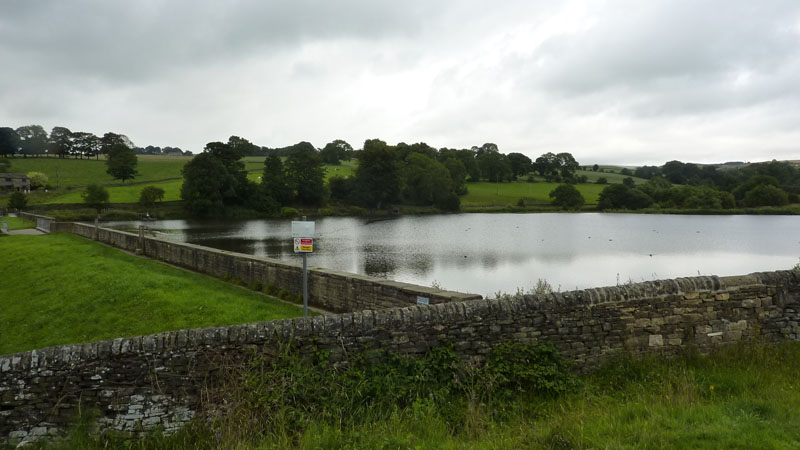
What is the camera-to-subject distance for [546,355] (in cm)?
477

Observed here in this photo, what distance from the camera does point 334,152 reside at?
117 meters

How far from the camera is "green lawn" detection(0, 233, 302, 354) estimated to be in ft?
27.5

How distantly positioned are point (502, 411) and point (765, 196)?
92.4m

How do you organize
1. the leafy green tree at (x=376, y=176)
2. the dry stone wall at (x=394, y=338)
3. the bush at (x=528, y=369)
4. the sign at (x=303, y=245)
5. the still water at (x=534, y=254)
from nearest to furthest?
the dry stone wall at (x=394, y=338), the bush at (x=528, y=369), the sign at (x=303, y=245), the still water at (x=534, y=254), the leafy green tree at (x=376, y=176)

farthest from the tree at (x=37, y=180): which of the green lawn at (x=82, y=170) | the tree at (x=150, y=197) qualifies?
the tree at (x=150, y=197)

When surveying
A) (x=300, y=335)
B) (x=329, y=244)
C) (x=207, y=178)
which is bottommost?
(x=329, y=244)

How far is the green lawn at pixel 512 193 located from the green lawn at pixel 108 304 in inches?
2913

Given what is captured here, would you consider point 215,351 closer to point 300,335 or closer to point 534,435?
point 300,335

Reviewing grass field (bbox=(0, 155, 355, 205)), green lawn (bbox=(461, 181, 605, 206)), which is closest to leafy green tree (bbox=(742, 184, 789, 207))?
green lawn (bbox=(461, 181, 605, 206))

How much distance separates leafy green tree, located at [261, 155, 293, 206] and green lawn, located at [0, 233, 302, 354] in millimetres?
57845

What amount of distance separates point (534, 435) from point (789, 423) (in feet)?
6.64

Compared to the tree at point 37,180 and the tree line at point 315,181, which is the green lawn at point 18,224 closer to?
the tree line at point 315,181

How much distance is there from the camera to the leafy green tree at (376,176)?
77688 millimetres

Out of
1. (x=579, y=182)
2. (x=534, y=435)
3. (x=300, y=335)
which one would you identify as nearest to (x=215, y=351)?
(x=300, y=335)
